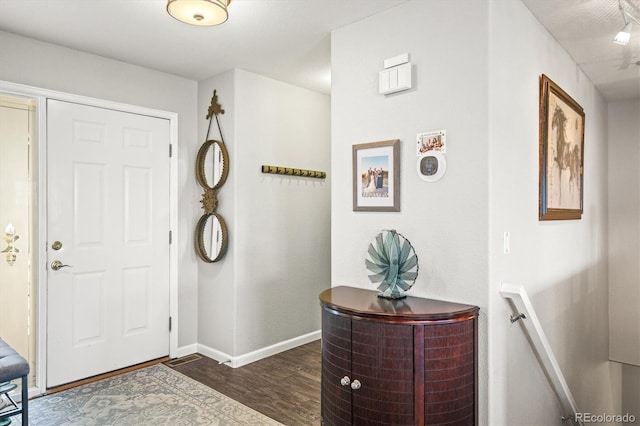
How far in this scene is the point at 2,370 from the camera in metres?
2.20

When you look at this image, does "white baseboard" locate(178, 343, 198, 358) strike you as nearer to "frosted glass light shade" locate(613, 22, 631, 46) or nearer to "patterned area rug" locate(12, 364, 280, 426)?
"patterned area rug" locate(12, 364, 280, 426)

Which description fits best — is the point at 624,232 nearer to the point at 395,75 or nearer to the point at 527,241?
the point at 527,241

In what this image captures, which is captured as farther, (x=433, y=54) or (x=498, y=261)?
(x=433, y=54)

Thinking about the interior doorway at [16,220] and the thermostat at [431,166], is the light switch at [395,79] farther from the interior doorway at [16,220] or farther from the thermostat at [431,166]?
the interior doorway at [16,220]

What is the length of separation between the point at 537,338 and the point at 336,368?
3.78 ft

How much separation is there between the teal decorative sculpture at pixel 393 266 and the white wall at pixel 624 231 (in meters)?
3.65

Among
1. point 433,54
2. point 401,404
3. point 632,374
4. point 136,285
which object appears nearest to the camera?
point 401,404

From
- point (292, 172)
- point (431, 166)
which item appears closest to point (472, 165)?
point (431, 166)

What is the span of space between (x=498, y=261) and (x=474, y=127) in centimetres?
71

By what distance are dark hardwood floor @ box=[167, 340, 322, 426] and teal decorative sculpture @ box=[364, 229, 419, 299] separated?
42.2 inches

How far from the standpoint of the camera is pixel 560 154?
3.02 m

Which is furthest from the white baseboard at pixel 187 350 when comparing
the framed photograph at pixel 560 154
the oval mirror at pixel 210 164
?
the framed photograph at pixel 560 154

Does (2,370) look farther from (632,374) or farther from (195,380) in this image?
(632,374)

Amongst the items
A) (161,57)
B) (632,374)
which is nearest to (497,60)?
(161,57)
